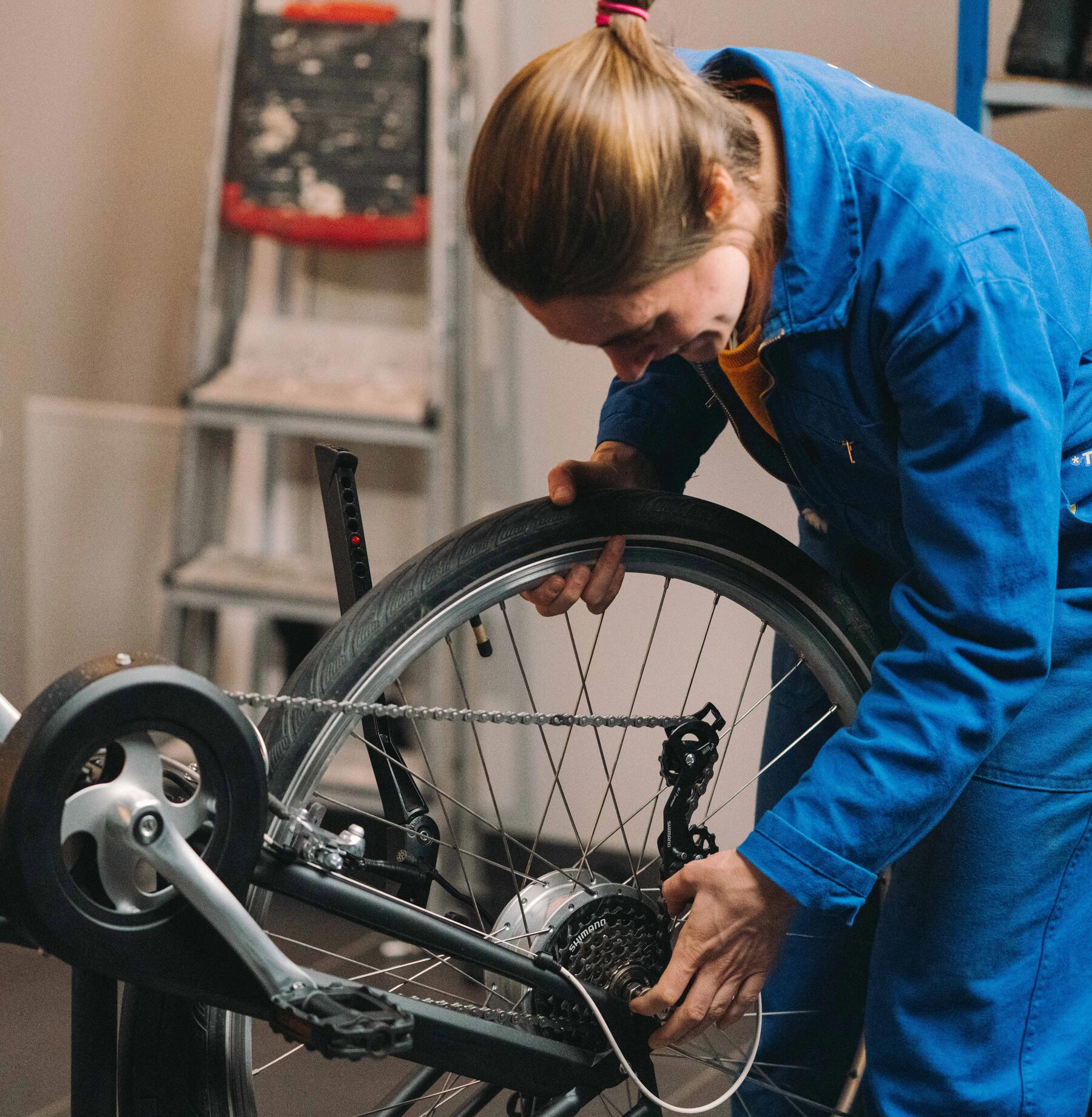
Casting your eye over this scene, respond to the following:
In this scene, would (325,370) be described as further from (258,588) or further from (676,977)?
(676,977)

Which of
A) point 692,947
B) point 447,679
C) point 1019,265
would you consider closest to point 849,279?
point 1019,265

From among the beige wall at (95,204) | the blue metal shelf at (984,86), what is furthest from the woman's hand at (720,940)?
the beige wall at (95,204)

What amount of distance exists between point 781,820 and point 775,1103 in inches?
20.9

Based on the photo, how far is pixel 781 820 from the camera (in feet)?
2.66

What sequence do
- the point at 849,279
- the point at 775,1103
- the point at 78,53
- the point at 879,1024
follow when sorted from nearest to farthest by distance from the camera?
the point at 849,279
the point at 879,1024
the point at 775,1103
the point at 78,53

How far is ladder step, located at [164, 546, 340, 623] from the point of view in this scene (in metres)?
2.11

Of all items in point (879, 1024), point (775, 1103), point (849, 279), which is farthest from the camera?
point (775, 1103)

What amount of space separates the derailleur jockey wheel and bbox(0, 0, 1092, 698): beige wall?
1.42 meters

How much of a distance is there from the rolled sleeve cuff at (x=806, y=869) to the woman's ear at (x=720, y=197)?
37 centimetres

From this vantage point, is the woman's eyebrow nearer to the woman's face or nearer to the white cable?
the woman's face

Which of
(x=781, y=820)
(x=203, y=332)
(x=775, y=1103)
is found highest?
(x=203, y=332)

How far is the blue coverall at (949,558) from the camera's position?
76 centimetres

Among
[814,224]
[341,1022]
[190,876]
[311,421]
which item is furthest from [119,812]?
[311,421]

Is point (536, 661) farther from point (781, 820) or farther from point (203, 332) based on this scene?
point (781, 820)
